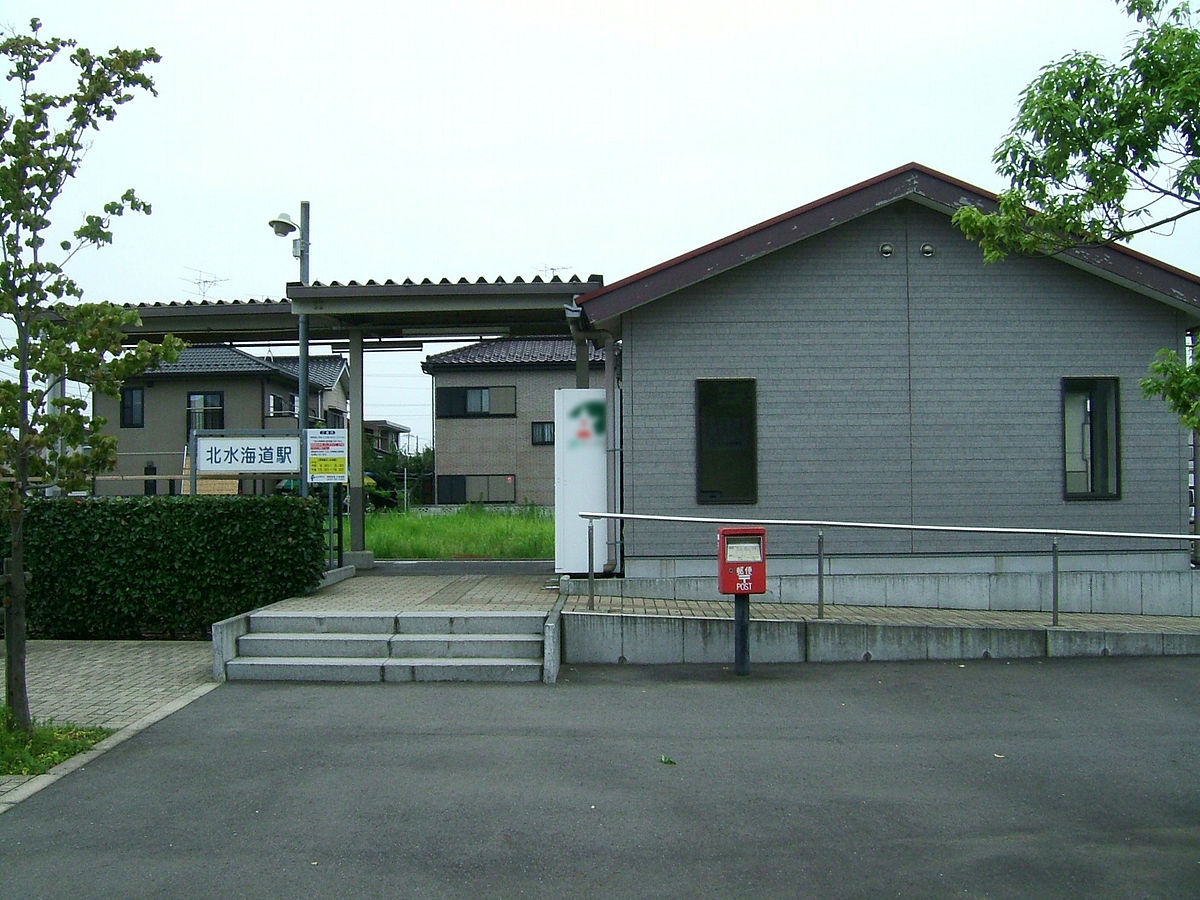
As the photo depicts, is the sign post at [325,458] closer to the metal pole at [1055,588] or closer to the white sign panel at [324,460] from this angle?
the white sign panel at [324,460]

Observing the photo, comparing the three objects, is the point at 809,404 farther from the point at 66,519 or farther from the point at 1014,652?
the point at 66,519

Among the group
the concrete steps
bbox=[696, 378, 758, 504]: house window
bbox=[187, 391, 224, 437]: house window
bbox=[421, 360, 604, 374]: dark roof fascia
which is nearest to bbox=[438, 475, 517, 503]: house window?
bbox=[421, 360, 604, 374]: dark roof fascia

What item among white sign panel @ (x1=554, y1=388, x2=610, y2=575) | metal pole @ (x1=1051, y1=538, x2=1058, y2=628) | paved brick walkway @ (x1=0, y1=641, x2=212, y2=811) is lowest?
paved brick walkway @ (x1=0, y1=641, x2=212, y2=811)

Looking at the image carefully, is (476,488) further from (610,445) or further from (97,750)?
(97,750)

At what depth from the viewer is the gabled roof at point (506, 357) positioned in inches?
1448

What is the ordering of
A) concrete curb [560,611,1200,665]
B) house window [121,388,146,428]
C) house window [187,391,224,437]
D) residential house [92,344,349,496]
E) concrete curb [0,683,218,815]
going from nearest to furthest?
1. concrete curb [0,683,218,815]
2. concrete curb [560,611,1200,665]
3. residential house [92,344,349,496]
4. house window [187,391,224,437]
5. house window [121,388,146,428]

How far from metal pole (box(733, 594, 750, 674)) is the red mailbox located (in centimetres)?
12

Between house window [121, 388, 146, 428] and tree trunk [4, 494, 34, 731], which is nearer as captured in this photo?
tree trunk [4, 494, 34, 731]

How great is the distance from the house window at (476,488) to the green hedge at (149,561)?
26408 millimetres

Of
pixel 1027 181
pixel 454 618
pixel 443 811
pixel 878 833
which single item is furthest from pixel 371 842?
pixel 1027 181

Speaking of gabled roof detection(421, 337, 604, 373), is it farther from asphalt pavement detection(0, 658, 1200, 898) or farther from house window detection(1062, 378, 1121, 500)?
asphalt pavement detection(0, 658, 1200, 898)

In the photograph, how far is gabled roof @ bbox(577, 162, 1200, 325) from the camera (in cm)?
1102

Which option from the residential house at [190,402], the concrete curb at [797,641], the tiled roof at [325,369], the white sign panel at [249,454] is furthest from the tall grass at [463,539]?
the tiled roof at [325,369]

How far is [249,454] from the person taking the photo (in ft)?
39.8
